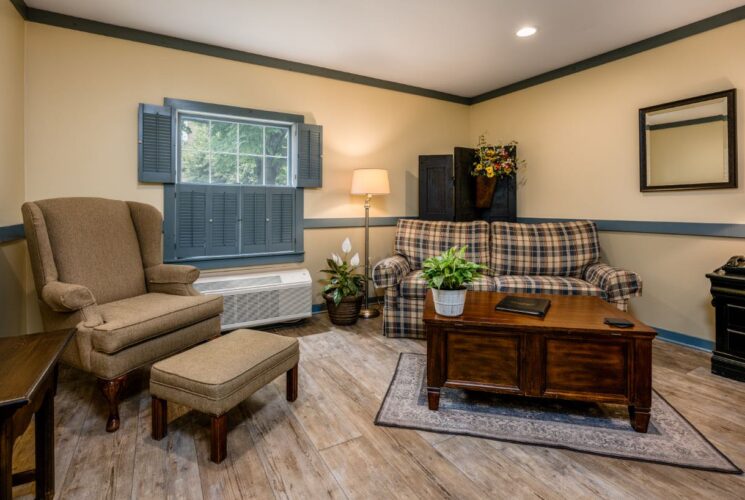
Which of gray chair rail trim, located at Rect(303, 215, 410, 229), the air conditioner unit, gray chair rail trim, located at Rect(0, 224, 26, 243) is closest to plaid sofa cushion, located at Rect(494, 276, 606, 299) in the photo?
gray chair rail trim, located at Rect(303, 215, 410, 229)

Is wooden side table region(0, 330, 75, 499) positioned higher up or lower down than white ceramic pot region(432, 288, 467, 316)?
lower down

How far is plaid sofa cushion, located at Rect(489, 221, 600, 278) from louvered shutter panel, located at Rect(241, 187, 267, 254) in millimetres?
2188

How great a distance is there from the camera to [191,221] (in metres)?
3.29

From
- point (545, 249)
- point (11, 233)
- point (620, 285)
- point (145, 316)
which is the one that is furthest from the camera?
point (545, 249)

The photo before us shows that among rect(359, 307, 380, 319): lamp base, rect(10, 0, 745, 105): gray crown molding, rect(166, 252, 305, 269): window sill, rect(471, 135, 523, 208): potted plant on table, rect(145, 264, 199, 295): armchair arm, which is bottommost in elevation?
rect(359, 307, 380, 319): lamp base

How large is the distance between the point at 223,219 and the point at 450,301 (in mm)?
2269

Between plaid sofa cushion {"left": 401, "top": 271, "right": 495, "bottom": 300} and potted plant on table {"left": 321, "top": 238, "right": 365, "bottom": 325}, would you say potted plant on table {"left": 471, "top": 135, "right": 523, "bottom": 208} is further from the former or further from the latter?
potted plant on table {"left": 321, "top": 238, "right": 365, "bottom": 325}

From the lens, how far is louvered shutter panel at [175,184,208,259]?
323 centimetres

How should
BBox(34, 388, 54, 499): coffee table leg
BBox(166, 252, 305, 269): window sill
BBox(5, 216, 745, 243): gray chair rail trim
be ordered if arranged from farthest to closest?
BBox(166, 252, 305, 269): window sill
BBox(5, 216, 745, 243): gray chair rail trim
BBox(34, 388, 54, 499): coffee table leg

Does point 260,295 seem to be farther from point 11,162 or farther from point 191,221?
point 11,162

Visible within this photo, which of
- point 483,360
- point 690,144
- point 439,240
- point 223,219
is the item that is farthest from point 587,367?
point 223,219

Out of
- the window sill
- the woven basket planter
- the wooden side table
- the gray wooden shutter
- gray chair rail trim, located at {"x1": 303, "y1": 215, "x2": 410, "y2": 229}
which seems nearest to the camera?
the wooden side table

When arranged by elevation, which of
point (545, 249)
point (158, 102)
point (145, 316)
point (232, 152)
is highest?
point (158, 102)

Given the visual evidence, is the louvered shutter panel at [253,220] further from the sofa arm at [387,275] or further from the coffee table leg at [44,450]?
the coffee table leg at [44,450]
